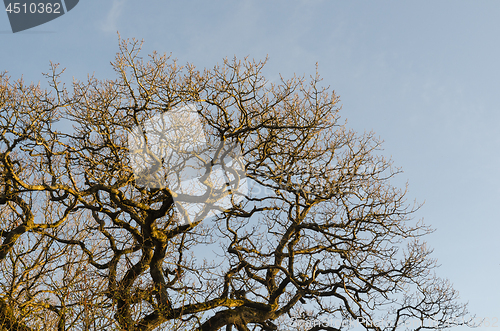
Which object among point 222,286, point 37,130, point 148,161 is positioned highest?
point 37,130

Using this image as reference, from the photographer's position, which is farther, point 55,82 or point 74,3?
point 74,3

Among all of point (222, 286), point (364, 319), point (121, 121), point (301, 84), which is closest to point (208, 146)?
point (121, 121)

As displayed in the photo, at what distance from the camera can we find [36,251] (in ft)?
29.9

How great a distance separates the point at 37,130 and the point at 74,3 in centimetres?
325

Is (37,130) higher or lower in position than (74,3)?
lower

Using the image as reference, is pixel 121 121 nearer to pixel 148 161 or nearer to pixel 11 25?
pixel 148 161

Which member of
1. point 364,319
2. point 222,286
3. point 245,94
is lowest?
point 364,319

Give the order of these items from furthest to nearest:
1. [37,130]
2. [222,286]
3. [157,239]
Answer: [222,286]
[157,239]
[37,130]

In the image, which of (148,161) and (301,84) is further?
(301,84)

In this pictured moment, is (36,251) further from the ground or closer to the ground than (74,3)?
closer to the ground

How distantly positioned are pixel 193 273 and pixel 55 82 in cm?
541

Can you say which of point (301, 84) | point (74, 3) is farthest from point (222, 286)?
point (74, 3)

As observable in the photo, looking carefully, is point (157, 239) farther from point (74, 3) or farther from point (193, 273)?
point (74, 3)

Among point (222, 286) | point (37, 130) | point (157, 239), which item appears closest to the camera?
point (37, 130)
